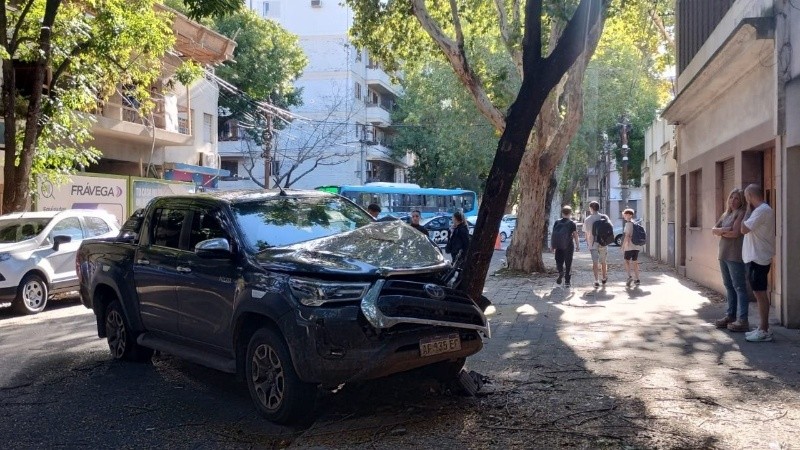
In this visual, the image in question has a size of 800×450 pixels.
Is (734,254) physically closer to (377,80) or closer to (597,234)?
(597,234)

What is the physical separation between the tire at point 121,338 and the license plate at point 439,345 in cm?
368

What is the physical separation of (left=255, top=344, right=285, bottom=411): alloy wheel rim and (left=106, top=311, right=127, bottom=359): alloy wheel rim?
2.77m

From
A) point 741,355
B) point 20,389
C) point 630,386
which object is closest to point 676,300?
point 741,355

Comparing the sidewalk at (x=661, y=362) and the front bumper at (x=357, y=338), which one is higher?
the front bumper at (x=357, y=338)

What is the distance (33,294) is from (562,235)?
374 inches

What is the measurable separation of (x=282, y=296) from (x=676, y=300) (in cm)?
915

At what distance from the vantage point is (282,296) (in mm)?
5613

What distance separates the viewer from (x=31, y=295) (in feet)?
42.0

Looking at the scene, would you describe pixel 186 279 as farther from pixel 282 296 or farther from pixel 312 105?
pixel 312 105

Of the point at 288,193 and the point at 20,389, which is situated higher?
the point at 288,193

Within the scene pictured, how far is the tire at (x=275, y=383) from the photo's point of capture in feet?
18.4

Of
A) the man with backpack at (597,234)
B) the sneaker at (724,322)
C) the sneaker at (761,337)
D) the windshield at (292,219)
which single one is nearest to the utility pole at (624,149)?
the man with backpack at (597,234)

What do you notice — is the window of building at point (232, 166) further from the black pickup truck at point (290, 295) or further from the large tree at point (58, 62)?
the black pickup truck at point (290, 295)

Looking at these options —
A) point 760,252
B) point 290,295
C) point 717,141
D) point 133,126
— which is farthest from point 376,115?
point 290,295
